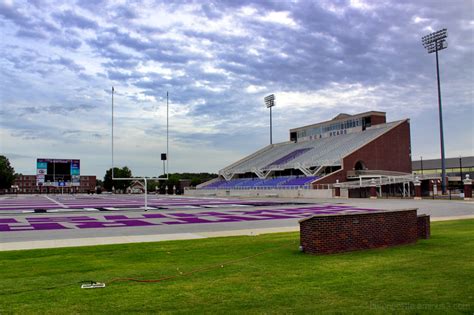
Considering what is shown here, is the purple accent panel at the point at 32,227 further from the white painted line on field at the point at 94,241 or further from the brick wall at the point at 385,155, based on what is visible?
the brick wall at the point at 385,155

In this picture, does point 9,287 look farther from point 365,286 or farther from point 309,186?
point 309,186

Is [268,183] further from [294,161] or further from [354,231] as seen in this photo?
[354,231]

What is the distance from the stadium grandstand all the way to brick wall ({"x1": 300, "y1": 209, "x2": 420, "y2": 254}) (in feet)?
150

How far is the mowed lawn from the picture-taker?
6.29 m

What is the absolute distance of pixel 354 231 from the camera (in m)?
11.0

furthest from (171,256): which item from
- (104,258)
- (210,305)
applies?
(210,305)

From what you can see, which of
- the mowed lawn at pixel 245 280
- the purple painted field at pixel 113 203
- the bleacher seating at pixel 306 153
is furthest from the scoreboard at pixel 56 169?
the mowed lawn at pixel 245 280

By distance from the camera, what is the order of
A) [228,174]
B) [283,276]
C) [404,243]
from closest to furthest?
[283,276], [404,243], [228,174]

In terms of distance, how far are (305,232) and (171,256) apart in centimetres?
339

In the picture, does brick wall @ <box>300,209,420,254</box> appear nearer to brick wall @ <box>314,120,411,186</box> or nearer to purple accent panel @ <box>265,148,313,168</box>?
brick wall @ <box>314,120,411,186</box>

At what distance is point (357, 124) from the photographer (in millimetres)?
78375

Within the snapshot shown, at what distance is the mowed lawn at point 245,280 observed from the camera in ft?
20.6

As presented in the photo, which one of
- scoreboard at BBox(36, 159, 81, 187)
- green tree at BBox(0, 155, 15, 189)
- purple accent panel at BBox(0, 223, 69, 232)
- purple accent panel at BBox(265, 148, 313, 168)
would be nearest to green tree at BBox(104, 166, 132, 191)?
green tree at BBox(0, 155, 15, 189)

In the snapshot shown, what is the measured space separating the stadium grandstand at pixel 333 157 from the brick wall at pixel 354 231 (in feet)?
150
